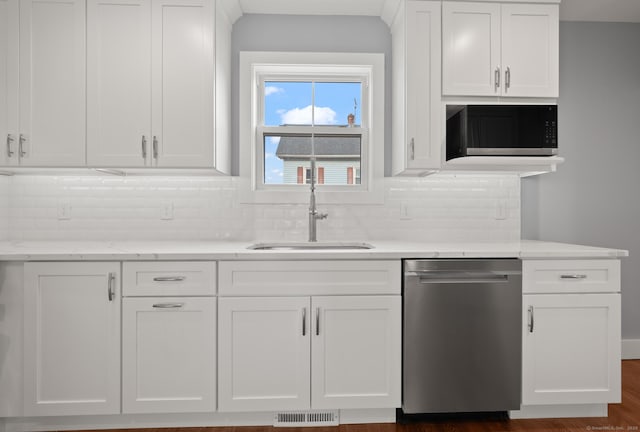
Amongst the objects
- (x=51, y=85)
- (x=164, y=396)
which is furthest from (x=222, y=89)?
(x=164, y=396)

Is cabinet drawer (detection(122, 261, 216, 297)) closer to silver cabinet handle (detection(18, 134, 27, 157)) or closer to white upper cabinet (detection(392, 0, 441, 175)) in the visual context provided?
silver cabinet handle (detection(18, 134, 27, 157))

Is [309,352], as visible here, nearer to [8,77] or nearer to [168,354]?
[168,354]

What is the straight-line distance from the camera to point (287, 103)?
2.87 metres

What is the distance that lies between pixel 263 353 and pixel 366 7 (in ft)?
7.36

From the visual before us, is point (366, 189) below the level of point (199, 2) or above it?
below

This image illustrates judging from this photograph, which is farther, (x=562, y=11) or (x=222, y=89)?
(x=562, y=11)

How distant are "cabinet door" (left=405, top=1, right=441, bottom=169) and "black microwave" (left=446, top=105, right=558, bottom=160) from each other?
0.18m

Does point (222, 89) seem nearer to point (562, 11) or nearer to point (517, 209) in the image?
point (517, 209)

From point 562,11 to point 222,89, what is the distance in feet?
7.89

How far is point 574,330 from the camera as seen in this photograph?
2.11 m

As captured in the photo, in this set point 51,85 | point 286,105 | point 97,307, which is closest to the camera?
point 97,307

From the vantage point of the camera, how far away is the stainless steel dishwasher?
80.5 inches

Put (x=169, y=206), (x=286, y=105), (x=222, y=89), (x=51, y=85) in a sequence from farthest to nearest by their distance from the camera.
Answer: (x=286, y=105) → (x=169, y=206) → (x=222, y=89) → (x=51, y=85)

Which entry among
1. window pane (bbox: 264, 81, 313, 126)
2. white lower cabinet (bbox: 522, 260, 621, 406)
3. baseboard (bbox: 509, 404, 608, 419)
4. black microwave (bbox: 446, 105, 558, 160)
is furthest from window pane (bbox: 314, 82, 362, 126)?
baseboard (bbox: 509, 404, 608, 419)
